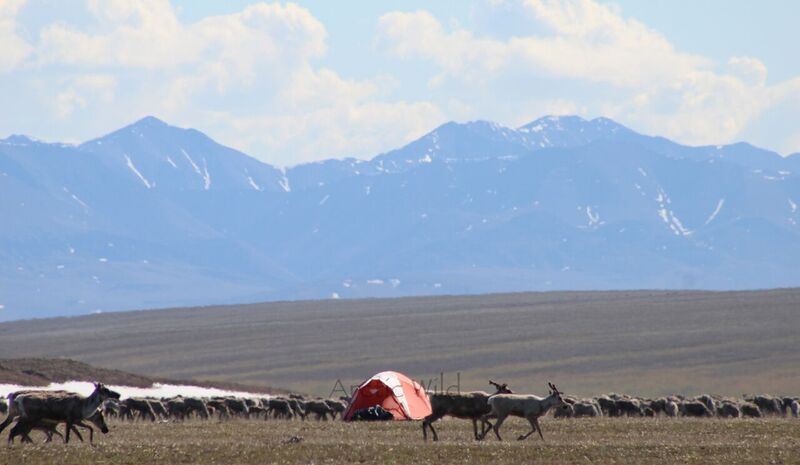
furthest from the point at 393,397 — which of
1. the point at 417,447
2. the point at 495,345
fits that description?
the point at 495,345

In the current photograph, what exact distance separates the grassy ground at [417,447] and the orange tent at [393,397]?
3.69 m

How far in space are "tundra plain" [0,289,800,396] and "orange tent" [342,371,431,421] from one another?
21317mm

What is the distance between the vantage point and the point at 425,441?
26.3 meters

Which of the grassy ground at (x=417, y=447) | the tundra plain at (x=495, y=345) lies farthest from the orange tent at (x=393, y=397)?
the tundra plain at (x=495, y=345)

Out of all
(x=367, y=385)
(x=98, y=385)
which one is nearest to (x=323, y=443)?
(x=98, y=385)

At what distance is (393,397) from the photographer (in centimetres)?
3475

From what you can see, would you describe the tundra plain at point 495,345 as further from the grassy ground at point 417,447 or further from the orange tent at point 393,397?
the grassy ground at point 417,447

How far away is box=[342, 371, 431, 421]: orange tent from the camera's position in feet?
114

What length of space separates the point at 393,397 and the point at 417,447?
10092mm

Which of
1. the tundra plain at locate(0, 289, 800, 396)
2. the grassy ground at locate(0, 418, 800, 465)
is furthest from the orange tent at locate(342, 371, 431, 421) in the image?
the tundra plain at locate(0, 289, 800, 396)

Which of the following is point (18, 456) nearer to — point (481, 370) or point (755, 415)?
point (755, 415)

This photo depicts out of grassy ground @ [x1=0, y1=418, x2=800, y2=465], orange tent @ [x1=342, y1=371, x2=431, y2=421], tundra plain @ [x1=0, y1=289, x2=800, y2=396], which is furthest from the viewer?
tundra plain @ [x1=0, y1=289, x2=800, y2=396]

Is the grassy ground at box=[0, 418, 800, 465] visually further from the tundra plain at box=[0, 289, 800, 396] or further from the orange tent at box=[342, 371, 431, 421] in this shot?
the tundra plain at box=[0, 289, 800, 396]

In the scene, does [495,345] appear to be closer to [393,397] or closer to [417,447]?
[393,397]
